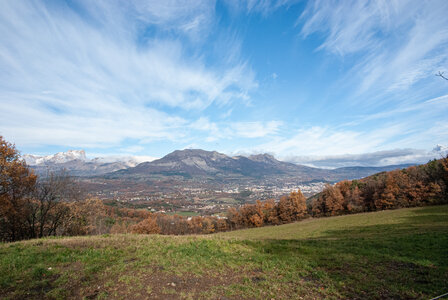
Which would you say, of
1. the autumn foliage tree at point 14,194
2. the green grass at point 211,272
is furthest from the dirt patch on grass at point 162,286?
the autumn foliage tree at point 14,194

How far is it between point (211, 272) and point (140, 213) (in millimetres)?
101640

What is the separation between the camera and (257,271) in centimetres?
912

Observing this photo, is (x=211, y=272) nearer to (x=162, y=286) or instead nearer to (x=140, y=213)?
(x=162, y=286)

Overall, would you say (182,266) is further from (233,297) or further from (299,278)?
(299,278)

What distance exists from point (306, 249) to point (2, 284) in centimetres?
1488

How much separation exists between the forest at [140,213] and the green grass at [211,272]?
48.3 ft

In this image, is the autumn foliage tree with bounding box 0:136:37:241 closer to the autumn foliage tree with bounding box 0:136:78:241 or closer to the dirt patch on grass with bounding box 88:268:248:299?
the autumn foliage tree with bounding box 0:136:78:241

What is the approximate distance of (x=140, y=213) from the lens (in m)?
97.1

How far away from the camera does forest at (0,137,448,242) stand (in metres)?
21.2

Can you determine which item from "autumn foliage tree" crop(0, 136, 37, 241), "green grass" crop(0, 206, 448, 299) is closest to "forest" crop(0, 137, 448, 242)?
"autumn foliage tree" crop(0, 136, 37, 241)

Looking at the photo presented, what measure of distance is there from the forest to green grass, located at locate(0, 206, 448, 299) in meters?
14.7

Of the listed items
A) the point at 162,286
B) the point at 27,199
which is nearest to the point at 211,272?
the point at 162,286

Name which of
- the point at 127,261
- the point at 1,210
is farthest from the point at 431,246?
the point at 1,210

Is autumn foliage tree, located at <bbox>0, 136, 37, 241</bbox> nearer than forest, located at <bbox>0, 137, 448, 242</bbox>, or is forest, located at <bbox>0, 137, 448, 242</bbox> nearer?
autumn foliage tree, located at <bbox>0, 136, 37, 241</bbox>
